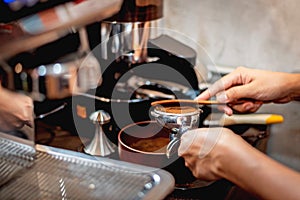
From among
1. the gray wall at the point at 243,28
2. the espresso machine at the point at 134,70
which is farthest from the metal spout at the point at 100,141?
the gray wall at the point at 243,28

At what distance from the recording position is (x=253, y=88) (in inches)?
43.8

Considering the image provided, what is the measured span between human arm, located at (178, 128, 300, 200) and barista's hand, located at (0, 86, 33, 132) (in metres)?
0.28

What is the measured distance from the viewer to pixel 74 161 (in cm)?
77

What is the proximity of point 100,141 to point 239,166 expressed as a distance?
1.29 ft

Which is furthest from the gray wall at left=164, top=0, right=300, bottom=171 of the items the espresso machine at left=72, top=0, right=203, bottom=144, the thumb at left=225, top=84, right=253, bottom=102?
the thumb at left=225, top=84, right=253, bottom=102

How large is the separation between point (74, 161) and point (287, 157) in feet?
2.98

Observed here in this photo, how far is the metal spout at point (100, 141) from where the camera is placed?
1.02m

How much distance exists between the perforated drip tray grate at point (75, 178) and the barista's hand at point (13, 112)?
0.13 feet

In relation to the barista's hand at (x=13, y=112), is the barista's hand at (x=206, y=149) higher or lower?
lower

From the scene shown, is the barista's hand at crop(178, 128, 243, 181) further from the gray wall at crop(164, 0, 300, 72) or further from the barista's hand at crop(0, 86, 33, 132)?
the gray wall at crop(164, 0, 300, 72)

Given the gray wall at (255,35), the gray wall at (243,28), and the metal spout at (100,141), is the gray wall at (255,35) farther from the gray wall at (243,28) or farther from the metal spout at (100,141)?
the metal spout at (100,141)

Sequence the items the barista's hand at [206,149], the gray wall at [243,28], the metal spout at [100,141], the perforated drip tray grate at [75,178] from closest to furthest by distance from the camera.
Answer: the perforated drip tray grate at [75,178] < the barista's hand at [206,149] < the metal spout at [100,141] < the gray wall at [243,28]

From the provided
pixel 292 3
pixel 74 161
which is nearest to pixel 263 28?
pixel 292 3

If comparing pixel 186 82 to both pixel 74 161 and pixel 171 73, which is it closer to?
pixel 171 73
